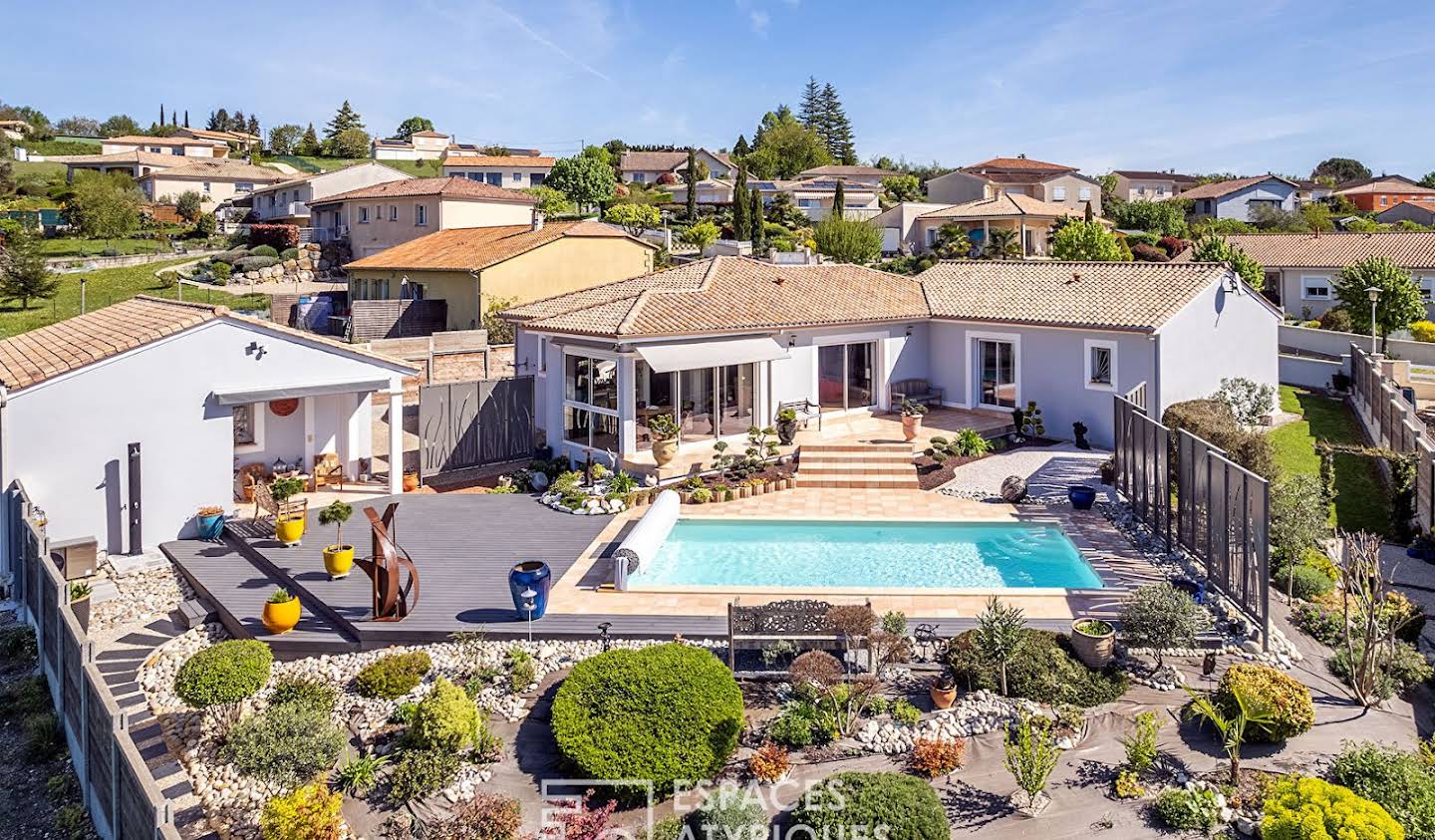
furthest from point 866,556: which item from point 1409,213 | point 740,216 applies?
point 1409,213

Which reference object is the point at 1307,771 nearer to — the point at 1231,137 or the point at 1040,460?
the point at 1040,460

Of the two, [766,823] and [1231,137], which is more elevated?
[1231,137]

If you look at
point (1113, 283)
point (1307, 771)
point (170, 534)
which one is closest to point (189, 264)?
point (170, 534)

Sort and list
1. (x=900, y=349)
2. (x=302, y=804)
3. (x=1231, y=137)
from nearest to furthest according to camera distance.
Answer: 1. (x=302, y=804)
2. (x=900, y=349)
3. (x=1231, y=137)

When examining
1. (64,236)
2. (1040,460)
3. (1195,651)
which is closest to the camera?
(1195,651)

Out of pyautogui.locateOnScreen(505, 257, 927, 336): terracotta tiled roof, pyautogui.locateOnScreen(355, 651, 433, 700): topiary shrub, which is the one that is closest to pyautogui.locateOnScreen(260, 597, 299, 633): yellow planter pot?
pyautogui.locateOnScreen(355, 651, 433, 700): topiary shrub

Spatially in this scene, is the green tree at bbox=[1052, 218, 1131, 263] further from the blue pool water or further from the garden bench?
the blue pool water

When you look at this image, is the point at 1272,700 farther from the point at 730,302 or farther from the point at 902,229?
the point at 902,229
